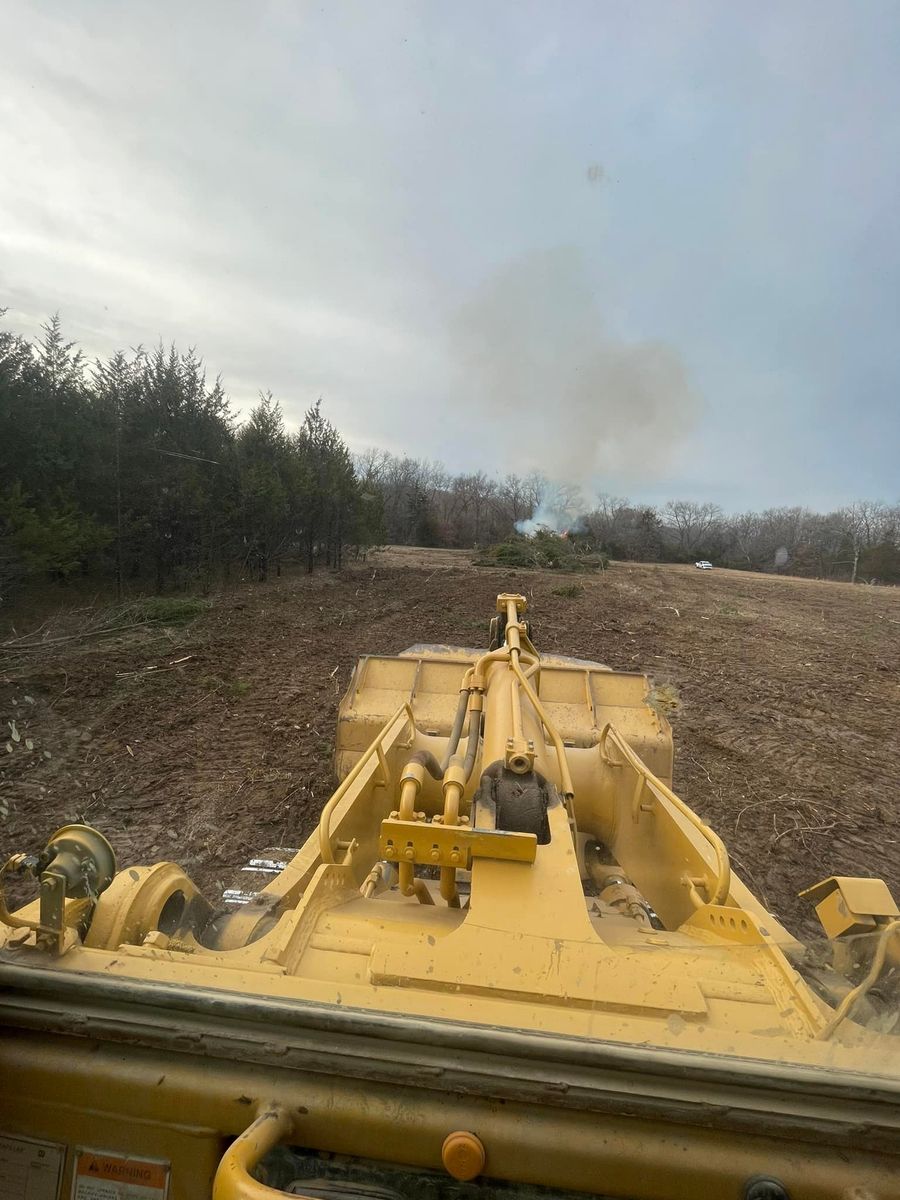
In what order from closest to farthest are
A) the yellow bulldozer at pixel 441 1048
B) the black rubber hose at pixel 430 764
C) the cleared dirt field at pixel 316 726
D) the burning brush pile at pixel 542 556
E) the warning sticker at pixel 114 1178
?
the yellow bulldozer at pixel 441 1048, the warning sticker at pixel 114 1178, the black rubber hose at pixel 430 764, the cleared dirt field at pixel 316 726, the burning brush pile at pixel 542 556

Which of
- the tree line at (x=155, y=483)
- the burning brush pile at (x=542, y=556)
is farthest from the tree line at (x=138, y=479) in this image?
the burning brush pile at (x=542, y=556)

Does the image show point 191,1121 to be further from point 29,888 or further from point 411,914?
point 29,888

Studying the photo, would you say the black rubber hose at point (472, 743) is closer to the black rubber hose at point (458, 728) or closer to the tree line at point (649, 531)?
the black rubber hose at point (458, 728)

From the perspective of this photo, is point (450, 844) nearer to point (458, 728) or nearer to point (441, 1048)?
point (441, 1048)

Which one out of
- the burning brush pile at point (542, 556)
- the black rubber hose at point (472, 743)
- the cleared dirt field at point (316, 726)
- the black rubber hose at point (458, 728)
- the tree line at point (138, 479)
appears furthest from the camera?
the burning brush pile at point (542, 556)

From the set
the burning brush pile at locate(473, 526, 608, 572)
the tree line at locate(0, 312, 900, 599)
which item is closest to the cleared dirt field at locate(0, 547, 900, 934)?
the tree line at locate(0, 312, 900, 599)

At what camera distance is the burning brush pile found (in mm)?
27812

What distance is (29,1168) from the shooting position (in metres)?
1.50

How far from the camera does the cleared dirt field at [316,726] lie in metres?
5.44

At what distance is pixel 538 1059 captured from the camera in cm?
137

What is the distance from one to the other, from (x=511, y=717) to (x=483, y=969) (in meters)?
1.18

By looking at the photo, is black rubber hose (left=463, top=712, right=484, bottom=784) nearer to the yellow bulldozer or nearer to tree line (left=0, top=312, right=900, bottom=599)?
the yellow bulldozer

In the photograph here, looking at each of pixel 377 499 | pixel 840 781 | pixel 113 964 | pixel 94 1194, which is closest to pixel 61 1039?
pixel 113 964

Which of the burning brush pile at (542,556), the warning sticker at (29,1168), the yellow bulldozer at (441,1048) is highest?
the burning brush pile at (542,556)
